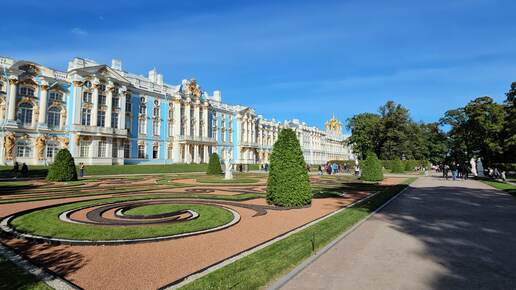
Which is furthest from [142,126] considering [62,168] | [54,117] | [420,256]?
[420,256]

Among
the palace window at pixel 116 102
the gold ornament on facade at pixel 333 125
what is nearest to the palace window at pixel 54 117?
the palace window at pixel 116 102

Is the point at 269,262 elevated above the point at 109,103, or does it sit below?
below

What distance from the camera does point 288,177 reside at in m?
12.4

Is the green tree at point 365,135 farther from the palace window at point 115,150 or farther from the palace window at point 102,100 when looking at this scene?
the palace window at point 102,100

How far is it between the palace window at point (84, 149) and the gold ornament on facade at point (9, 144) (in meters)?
7.16

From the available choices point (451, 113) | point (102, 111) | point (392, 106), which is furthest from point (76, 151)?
point (392, 106)

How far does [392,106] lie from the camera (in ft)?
226

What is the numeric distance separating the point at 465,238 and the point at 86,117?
45755 mm

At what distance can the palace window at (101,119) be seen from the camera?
43469mm

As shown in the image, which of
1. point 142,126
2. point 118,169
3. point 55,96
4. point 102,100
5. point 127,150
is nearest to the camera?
point 118,169

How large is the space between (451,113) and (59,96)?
59.7 metres

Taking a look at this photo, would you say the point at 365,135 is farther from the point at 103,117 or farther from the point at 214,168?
the point at 103,117

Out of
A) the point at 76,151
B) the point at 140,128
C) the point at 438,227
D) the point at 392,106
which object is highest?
the point at 392,106

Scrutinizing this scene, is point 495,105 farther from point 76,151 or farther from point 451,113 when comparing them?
point 76,151
